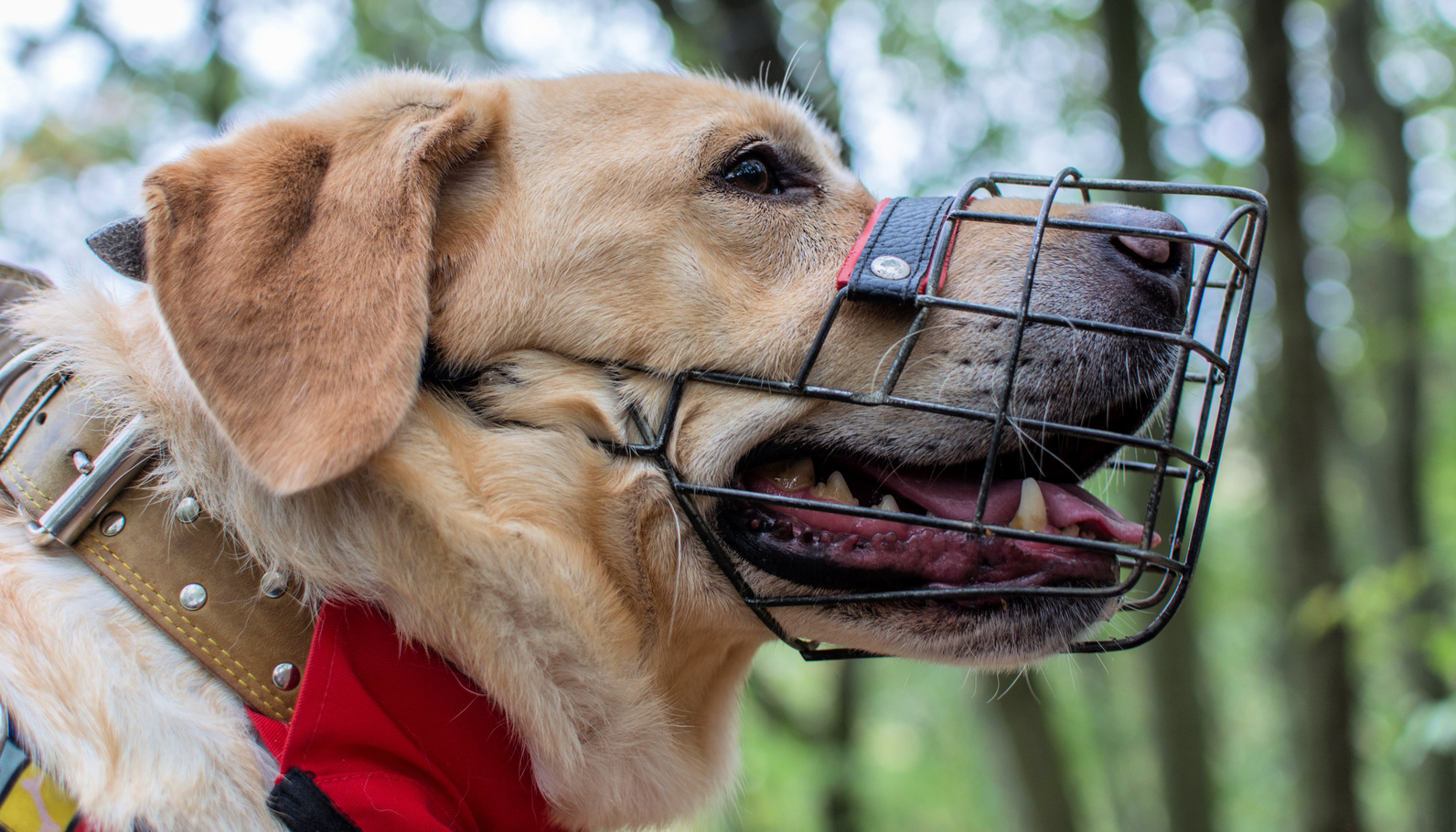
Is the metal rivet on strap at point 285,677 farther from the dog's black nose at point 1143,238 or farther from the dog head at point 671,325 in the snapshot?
the dog's black nose at point 1143,238

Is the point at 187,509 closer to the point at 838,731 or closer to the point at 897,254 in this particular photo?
the point at 897,254

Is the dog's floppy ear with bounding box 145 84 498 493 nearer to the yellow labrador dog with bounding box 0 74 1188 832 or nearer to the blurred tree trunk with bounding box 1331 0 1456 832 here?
the yellow labrador dog with bounding box 0 74 1188 832

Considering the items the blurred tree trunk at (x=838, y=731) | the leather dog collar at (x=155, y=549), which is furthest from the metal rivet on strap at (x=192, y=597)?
the blurred tree trunk at (x=838, y=731)

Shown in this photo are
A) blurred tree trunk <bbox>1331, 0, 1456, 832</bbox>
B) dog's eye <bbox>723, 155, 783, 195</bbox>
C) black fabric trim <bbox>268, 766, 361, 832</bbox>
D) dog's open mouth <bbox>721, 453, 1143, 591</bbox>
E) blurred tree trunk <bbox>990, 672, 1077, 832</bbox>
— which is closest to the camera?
black fabric trim <bbox>268, 766, 361, 832</bbox>

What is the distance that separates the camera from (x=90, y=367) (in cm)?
193

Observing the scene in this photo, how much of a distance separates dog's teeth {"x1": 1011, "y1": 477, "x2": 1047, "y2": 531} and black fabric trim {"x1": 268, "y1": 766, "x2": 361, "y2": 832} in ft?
4.88

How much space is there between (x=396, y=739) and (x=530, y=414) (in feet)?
2.33

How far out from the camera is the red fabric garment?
1632 millimetres

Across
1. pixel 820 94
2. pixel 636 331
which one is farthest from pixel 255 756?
pixel 820 94

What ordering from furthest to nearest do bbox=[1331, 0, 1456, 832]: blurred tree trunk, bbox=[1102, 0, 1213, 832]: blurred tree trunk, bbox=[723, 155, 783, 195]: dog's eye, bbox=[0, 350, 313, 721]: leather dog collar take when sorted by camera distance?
bbox=[1331, 0, 1456, 832]: blurred tree trunk
bbox=[1102, 0, 1213, 832]: blurred tree trunk
bbox=[723, 155, 783, 195]: dog's eye
bbox=[0, 350, 313, 721]: leather dog collar

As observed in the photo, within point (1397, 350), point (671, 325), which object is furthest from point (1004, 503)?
point (1397, 350)

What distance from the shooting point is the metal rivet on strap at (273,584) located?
69.4 inches

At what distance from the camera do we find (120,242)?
6.75ft

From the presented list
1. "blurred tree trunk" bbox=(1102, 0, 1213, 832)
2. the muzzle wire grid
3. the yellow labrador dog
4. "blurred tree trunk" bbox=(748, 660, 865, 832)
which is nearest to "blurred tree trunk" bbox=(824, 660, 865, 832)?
"blurred tree trunk" bbox=(748, 660, 865, 832)
